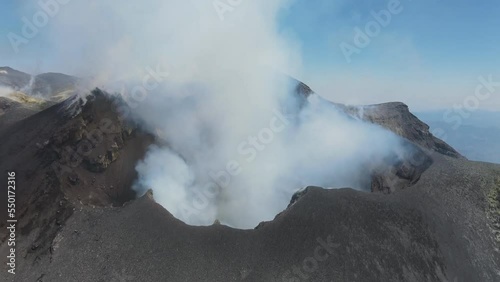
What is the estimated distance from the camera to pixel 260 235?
34281mm

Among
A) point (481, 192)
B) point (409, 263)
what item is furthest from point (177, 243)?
point (481, 192)

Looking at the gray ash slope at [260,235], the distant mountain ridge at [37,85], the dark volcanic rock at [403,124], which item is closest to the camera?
the gray ash slope at [260,235]

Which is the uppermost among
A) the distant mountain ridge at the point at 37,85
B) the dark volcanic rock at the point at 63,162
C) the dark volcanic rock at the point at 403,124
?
the dark volcanic rock at the point at 403,124

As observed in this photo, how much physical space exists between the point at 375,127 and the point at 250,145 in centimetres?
2300

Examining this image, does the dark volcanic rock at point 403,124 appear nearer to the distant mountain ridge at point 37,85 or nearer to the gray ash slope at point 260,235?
the gray ash slope at point 260,235

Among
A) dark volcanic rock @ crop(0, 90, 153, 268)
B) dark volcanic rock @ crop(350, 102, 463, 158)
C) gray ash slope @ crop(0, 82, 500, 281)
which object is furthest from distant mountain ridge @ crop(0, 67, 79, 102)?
dark volcanic rock @ crop(350, 102, 463, 158)

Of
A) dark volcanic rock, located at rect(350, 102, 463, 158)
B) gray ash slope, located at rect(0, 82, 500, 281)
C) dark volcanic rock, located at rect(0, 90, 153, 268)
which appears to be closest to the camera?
gray ash slope, located at rect(0, 82, 500, 281)

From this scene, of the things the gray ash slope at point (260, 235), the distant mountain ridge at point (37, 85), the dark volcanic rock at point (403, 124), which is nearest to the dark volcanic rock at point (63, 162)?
the gray ash slope at point (260, 235)

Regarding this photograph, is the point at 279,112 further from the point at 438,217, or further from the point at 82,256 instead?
the point at 82,256

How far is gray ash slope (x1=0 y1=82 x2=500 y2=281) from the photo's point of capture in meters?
31.6

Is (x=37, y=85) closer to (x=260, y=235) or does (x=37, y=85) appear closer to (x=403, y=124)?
(x=260, y=235)

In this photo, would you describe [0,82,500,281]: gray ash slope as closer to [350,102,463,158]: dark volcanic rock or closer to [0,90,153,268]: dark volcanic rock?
[0,90,153,268]: dark volcanic rock

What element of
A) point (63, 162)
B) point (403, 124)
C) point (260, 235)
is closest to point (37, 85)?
point (63, 162)

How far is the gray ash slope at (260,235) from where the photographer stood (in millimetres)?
31609
